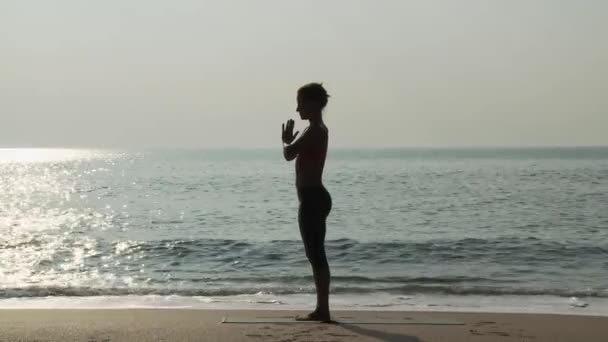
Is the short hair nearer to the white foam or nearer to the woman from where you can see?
the woman

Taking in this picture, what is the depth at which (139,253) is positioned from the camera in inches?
596

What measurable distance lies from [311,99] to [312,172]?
2.06 feet

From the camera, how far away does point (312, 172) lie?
6281 millimetres

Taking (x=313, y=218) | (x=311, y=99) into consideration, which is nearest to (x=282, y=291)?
(x=313, y=218)

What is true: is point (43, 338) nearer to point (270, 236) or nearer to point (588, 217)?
point (270, 236)

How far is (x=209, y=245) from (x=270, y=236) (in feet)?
7.81

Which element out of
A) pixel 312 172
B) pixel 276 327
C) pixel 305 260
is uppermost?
pixel 312 172

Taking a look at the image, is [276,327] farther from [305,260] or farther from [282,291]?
[305,260]

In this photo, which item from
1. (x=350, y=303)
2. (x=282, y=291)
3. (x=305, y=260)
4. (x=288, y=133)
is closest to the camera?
(x=288, y=133)

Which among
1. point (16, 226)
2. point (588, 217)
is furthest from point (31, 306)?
point (588, 217)

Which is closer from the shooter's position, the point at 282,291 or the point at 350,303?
the point at 350,303

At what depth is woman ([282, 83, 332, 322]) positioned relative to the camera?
6223 millimetres

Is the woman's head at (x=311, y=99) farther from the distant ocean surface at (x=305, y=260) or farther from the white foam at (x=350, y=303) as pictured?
the distant ocean surface at (x=305, y=260)

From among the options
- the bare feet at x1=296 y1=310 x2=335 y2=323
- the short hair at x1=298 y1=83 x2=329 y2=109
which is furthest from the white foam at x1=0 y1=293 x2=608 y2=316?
the short hair at x1=298 y1=83 x2=329 y2=109
